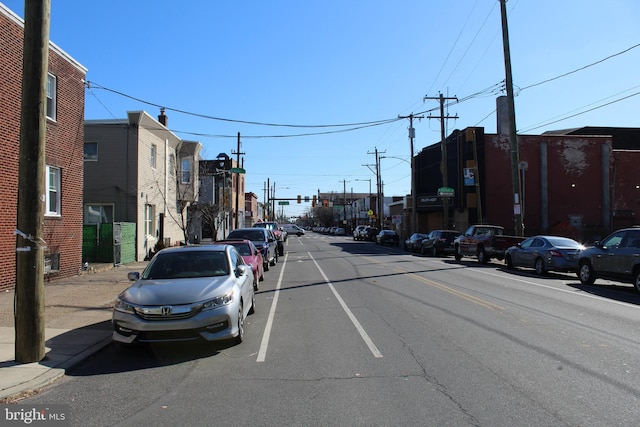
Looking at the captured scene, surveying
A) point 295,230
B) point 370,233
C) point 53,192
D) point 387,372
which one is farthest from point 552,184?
point 295,230

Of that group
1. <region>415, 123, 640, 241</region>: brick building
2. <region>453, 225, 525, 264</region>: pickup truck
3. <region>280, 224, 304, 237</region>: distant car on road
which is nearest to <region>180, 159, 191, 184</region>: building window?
<region>453, 225, 525, 264</region>: pickup truck

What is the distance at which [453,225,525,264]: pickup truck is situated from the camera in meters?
22.7

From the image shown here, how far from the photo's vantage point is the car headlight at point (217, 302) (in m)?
6.89

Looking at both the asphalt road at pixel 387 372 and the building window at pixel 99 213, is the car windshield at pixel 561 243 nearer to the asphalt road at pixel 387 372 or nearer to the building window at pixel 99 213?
the asphalt road at pixel 387 372

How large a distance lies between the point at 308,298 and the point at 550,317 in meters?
5.50

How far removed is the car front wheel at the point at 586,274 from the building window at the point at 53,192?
1664cm

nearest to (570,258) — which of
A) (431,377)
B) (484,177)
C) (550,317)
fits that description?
(550,317)

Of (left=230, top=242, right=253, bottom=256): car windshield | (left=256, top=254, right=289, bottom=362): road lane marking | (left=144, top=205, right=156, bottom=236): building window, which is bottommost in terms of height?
(left=256, top=254, right=289, bottom=362): road lane marking

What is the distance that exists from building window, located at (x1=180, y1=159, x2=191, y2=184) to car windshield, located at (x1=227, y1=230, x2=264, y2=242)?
12.1 m

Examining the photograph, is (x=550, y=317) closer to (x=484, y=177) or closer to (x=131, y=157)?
(x=131, y=157)

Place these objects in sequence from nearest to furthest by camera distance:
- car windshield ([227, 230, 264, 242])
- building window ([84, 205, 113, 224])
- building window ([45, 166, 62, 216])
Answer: building window ([45, 166, 62, 216]) → car windshield ([227, 230, 264, 242]) → building window ([84, 205, 113, 224])

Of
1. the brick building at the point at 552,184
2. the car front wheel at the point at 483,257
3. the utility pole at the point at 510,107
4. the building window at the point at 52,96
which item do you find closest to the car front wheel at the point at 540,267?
the utility pole at the point at 510,107

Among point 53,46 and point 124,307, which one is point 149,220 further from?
point 124,307

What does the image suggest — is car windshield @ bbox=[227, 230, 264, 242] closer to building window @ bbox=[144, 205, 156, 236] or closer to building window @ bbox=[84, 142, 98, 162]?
building window @ bbox=[144, 205, 156, 236]
